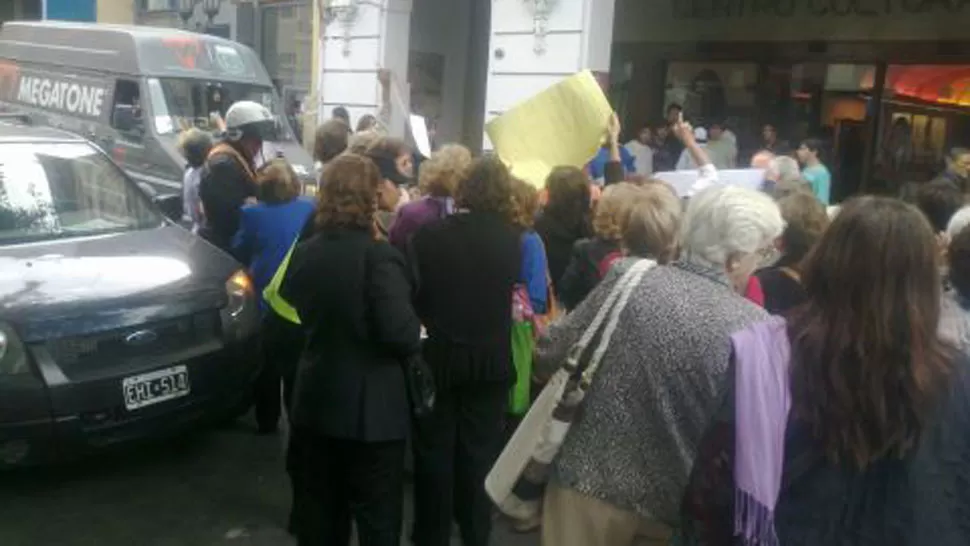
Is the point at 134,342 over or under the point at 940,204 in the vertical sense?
under

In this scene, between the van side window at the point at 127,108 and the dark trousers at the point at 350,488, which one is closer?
the dark trousers at the point at 350,488

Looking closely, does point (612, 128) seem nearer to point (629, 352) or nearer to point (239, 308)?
point (239, 308)

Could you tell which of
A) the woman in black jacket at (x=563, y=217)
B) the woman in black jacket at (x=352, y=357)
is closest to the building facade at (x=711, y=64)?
the woman in black jacket at (x=563, y=217)

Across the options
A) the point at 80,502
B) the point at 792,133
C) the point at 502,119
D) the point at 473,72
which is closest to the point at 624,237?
the point at 502,119

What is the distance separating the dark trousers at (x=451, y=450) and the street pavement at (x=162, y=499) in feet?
1.85

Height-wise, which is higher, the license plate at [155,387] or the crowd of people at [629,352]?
the crowd of people at [629,352]

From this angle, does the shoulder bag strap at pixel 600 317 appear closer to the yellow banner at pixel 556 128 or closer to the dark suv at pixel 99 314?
the yellow banner at pixel 556 128

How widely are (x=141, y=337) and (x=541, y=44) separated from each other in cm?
747

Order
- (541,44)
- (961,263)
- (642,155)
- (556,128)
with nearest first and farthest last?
(961,263) < (556,128) < (541,44) < (642,155)

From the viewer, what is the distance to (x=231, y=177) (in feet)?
18.4

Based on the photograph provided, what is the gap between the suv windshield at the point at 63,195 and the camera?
5012 mm

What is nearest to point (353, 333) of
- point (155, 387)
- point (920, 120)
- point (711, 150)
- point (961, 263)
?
point (155, 387)

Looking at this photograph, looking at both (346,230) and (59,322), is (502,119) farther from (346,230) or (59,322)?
(59,322)

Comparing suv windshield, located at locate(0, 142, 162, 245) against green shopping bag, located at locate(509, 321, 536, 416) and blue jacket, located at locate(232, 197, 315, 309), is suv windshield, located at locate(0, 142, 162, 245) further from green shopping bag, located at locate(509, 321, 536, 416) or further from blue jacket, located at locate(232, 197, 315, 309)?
green shopping bag, located at locate(509, 321, 536, 416)
